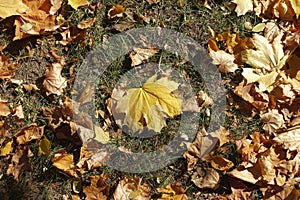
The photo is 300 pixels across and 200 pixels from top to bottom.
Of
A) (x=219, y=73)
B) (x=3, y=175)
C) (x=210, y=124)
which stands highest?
(x=219, y=73)

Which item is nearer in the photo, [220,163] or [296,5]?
[220,163]

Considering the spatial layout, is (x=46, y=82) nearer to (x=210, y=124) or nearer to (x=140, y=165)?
(x=140, y=165)

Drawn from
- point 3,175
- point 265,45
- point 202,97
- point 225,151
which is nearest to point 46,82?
point 3,175

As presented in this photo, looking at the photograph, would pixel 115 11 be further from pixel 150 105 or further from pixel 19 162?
pixel 19 162

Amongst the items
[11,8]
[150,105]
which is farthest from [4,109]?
[150,105]

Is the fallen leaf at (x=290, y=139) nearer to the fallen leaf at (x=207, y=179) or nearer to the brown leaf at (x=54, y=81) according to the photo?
the fallen leaf at (x=207, y=179)

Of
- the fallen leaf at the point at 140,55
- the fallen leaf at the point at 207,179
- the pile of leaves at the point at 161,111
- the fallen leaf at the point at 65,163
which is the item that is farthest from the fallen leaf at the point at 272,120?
the fallen leaf at the point at 65,163
